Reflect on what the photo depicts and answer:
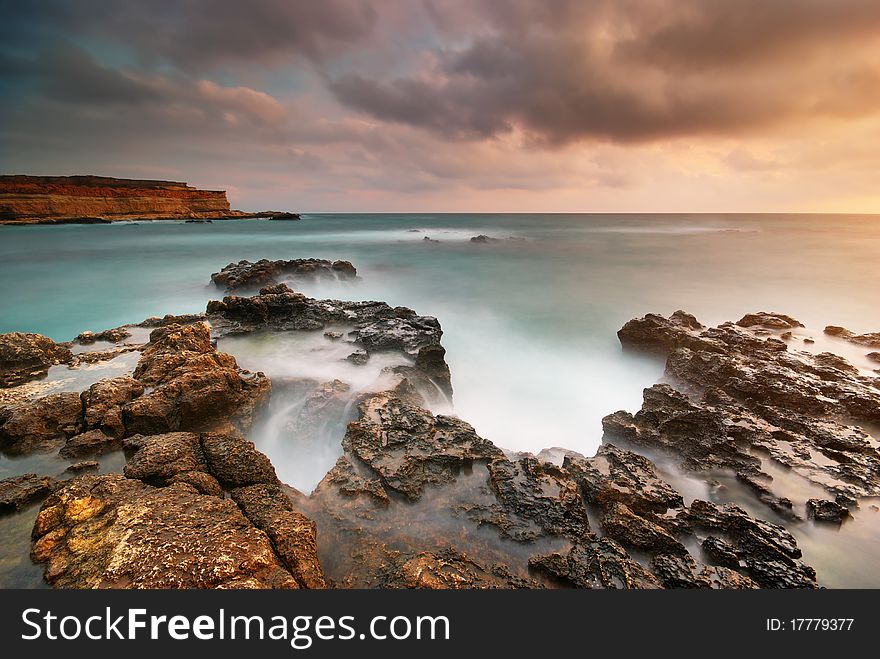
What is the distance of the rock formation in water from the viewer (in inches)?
2281

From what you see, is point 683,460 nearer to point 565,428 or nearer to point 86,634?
point 565,428

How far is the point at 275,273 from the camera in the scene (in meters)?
15.9

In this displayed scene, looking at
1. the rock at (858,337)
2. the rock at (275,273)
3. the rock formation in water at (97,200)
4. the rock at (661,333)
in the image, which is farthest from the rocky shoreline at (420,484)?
the rock formation in water at (97,200)

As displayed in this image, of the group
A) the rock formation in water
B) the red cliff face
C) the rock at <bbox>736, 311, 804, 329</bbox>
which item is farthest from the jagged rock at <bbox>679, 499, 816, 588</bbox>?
the red cliff face

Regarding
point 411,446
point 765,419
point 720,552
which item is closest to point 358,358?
point 411,446

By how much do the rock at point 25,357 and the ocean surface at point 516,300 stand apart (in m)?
2.72

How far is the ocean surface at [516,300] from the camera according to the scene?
8148mm

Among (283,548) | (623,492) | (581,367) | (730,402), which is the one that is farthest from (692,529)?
(581,367)

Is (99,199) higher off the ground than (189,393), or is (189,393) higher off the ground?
(99,199)

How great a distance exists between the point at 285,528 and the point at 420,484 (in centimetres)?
168

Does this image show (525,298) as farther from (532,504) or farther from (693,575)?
(693,575)

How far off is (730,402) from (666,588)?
4201 mm

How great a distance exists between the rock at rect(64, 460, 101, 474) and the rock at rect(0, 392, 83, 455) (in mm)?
759

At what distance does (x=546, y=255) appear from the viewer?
2945cm
